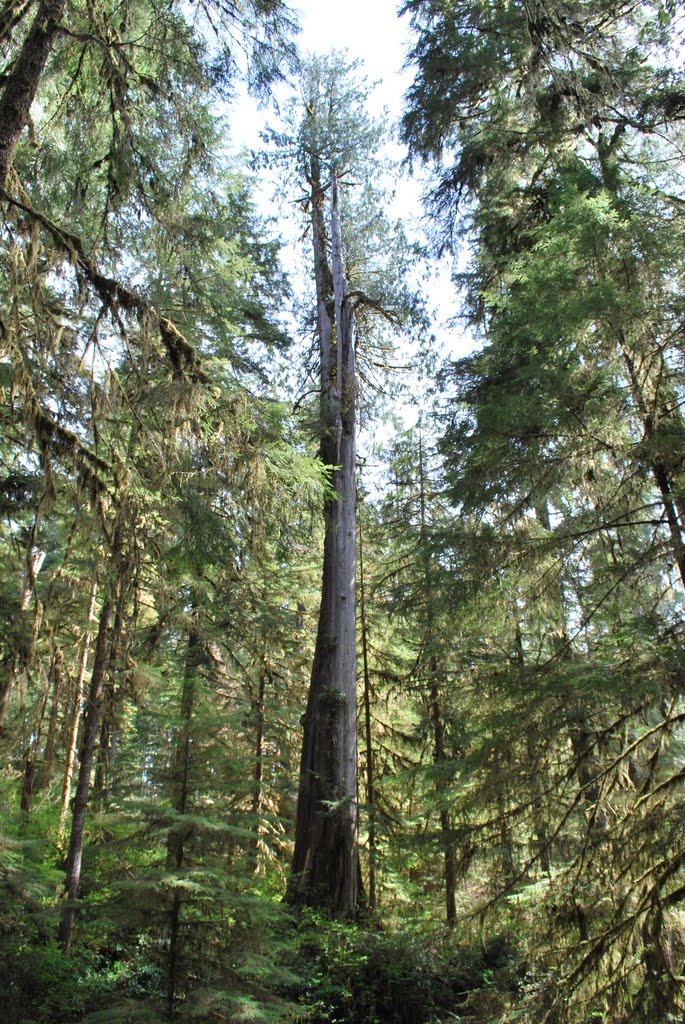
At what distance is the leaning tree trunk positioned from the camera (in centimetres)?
856

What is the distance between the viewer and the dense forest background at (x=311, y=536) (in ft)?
13.9

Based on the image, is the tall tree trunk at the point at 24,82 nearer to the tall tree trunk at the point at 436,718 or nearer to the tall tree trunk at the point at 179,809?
the tall tree trunk at the point at 179,809

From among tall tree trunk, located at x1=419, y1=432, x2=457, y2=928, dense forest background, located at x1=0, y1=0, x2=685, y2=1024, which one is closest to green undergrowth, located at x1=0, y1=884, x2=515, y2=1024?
dense forest background, located at x1=0, y1=0, x2=685, y2=1024

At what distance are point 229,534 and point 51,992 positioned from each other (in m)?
3.91

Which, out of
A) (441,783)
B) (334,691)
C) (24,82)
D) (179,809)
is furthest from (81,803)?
(24,82)

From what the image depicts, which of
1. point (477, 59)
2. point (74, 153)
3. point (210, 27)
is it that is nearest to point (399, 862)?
point (74, 153)

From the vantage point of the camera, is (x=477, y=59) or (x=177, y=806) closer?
(x=177, y=806)

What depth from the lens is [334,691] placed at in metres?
9.48

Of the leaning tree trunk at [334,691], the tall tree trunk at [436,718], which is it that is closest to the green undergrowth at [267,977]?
the leaning tree trunk at [334,691]

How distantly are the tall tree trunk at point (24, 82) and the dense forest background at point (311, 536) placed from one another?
0.02 meters

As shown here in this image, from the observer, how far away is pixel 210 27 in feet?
18.2

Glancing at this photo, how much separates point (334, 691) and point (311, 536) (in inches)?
140

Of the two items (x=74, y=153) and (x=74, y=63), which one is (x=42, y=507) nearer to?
(x=74, y=153)

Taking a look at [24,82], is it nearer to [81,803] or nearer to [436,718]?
[81,803]
